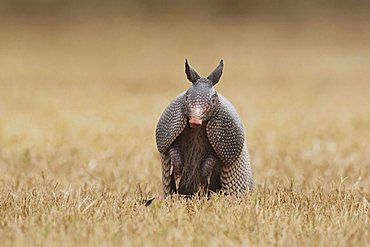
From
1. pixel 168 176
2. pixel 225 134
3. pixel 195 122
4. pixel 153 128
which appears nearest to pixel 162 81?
pixel 153 128

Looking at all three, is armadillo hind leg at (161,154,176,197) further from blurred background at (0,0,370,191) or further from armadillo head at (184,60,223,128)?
blurred background at (0,0,370,191)

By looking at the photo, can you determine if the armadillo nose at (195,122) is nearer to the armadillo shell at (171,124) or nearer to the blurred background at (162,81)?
the armadillo shell at (171,124)

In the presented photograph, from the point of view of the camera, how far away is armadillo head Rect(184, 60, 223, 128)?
4.60 m

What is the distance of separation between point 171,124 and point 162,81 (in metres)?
15.1

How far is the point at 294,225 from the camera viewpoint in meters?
4.22

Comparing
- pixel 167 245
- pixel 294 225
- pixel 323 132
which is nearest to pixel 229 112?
pixel 294 225

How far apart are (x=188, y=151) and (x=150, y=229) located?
3.35 ft

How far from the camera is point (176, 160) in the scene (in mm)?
4871

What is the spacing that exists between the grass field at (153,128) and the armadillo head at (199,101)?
48 cm

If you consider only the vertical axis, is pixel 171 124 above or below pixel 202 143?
above

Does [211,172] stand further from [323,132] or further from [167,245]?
[323,132]

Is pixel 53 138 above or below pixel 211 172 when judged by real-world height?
below

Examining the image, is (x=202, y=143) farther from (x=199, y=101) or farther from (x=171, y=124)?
(x=199, y=101)

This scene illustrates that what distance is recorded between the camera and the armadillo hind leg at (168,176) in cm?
503
